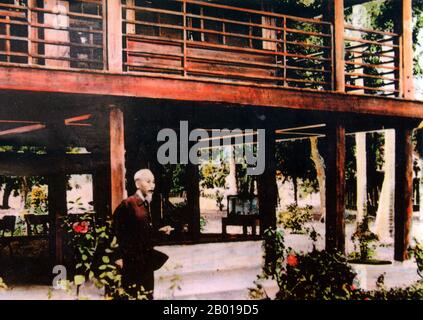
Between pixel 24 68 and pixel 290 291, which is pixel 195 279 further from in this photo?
pixel 24 68

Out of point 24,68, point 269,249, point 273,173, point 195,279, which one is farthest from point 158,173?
point 24,68

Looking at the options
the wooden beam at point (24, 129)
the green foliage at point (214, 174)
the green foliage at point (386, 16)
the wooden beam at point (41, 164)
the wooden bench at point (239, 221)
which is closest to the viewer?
the wooden beam at point (41, 164)

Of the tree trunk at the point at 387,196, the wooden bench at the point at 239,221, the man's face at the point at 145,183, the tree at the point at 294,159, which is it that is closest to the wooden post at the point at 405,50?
the man's face at the point at 145,183

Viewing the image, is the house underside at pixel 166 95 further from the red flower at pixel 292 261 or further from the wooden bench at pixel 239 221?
the red flower at pixel 292 261

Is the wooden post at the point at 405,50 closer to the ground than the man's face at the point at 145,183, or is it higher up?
higher up

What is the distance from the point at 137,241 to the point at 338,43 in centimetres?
523

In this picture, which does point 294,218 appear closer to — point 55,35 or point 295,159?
point 295,159

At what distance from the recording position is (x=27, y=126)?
11.7 metres

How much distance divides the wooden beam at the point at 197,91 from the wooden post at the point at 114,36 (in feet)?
0.65

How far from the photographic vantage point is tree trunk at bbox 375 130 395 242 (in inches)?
671

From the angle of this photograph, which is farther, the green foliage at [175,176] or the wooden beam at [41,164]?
the green foliage at [175,176]

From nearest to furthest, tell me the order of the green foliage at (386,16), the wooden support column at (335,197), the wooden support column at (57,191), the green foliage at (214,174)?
the wooden support column at (57,191), the wooden support column at (335,197), the green foliage at (386,16), the green foliage at (214,174)

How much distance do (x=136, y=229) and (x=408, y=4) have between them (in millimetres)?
7165

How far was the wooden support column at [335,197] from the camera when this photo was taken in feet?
30.7
